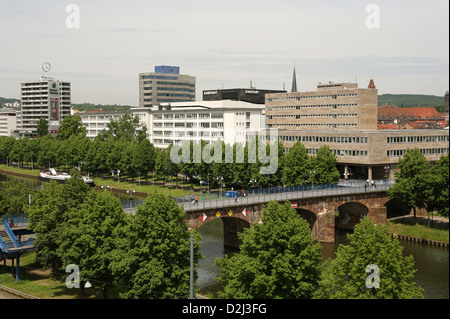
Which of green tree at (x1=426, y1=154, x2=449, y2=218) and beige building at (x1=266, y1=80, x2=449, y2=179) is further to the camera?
beige building at (x1=266, y1=80, x2=449, y2=179)

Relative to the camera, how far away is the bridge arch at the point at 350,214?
82375 millimetres

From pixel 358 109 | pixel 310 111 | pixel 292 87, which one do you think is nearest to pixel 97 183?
pixel 310 111

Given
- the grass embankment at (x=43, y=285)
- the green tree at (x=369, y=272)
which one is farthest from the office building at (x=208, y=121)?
the green tree at (x=369, y=272)

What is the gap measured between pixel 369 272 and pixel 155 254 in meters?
16.2

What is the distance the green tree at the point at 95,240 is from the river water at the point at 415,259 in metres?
10.4

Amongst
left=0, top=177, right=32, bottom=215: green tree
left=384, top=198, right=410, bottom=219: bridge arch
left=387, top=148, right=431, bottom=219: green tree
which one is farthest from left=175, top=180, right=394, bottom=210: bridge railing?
left=0, top=177, right=32, bottom=215: green tree

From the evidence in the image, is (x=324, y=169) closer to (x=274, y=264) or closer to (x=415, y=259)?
(x=415, y=259)

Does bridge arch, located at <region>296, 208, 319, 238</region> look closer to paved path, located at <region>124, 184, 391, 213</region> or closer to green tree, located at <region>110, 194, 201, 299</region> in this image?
paved path, located at <region>124, 184, 391, 213</region>

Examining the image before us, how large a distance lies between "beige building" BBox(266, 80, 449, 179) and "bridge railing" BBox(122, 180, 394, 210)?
32.9 ft

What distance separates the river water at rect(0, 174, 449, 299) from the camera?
56.9 ft

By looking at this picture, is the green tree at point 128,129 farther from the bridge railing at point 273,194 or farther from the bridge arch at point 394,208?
the bridge arch at point 394,208
